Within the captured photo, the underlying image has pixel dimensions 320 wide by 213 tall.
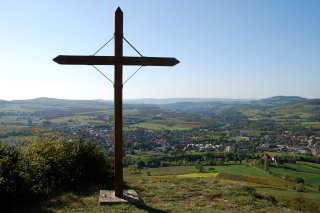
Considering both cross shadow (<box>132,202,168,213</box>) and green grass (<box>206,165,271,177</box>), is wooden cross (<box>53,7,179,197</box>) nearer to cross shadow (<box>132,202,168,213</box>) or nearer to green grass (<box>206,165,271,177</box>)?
cross shadow (<box>132,202,168,213</box>)

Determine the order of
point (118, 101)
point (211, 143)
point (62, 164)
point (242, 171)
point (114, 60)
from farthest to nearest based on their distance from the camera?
point (211, 143), point (242, 171), point (62, 164), point (118, 101), point (114, 60)

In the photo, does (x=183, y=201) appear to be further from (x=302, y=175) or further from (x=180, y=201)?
(x=302, y=175)

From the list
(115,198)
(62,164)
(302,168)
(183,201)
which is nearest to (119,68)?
(115,198)

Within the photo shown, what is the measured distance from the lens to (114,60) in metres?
10.0

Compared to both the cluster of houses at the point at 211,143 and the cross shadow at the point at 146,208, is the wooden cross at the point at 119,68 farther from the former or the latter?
the cluster of houses at the point at 211,143

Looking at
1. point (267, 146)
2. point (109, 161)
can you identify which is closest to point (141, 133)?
point (267, 146)

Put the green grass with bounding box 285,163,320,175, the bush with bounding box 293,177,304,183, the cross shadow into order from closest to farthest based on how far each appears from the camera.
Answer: the cross shadow, the bush with bounding box 293,177,304,183, the green grass with bounding box 285,163,320,175

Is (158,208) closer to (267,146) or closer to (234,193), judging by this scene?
(234,193)

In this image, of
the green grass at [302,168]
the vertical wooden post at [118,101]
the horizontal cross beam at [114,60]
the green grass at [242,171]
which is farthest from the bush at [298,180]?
the horizontal cross beam at [114,60]

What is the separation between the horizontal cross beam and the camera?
377 inches

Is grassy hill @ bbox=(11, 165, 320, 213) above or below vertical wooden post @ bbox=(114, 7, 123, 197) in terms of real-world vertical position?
below

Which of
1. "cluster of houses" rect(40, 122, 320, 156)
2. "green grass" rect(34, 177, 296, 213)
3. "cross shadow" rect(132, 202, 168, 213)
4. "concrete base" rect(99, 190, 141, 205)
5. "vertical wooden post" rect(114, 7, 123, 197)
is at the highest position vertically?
"vertical wooden post" rect(114, 7, 123, 197)

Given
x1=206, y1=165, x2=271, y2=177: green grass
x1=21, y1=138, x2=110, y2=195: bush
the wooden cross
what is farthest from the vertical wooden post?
x1=206, y1=165, x2=271, y2=177: green grass

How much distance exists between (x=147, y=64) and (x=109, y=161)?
18.8 feet
